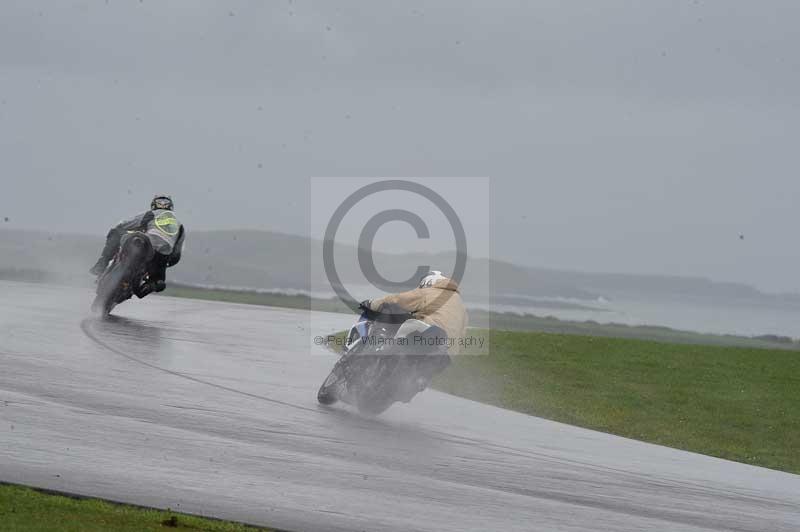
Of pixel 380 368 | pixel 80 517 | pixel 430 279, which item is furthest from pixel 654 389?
pixel 80 517

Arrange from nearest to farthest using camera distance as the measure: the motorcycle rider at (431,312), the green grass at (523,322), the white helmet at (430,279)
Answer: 1. the motorcycle rider at (431,312)
2. the white helmet at (430,279)
3. the green grass at (523,322)

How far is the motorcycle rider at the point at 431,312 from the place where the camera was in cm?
1259

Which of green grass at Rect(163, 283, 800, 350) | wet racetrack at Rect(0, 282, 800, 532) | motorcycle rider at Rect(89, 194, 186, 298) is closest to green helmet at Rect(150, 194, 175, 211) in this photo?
motorcycle rider at Rect(89, 194, 186, 298)

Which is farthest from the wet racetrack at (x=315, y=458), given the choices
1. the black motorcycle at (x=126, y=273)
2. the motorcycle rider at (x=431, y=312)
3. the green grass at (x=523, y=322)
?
the green grass at (x=523, y=322)

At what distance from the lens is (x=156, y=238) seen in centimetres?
2050

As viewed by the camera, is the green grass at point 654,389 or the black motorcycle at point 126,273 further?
the black motorcycle at point 126,273

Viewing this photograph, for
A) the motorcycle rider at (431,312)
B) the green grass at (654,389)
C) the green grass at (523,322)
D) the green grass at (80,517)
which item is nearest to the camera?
the green grass at (80,517)

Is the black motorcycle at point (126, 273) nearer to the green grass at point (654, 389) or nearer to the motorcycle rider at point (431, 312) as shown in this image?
the green grass at point (654, 389)

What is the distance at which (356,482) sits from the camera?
370 inches

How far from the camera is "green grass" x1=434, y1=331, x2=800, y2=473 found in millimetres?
14602

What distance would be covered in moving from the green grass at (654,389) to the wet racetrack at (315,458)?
1.15m

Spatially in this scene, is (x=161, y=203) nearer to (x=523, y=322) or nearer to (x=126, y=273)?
(x=126, y=273)

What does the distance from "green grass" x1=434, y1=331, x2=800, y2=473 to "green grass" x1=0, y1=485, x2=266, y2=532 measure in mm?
7311

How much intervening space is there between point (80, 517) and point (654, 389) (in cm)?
1145
